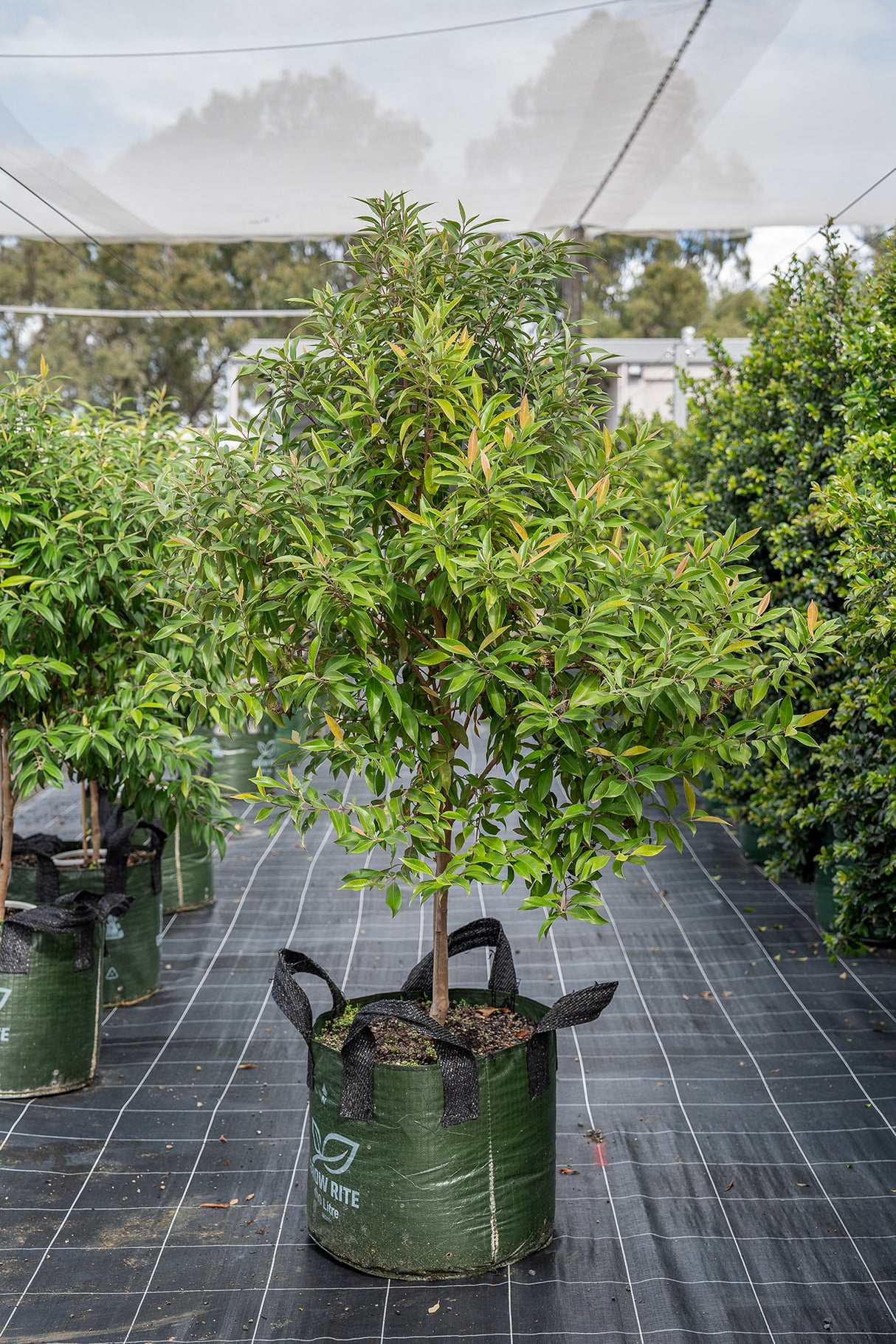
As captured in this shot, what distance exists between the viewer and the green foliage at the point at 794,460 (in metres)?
4.42

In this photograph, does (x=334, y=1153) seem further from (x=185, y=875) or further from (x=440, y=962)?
(x=185, y=875)

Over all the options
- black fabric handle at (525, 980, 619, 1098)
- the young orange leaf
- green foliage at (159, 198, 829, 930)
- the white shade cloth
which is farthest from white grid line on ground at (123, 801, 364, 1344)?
the white shade cloth

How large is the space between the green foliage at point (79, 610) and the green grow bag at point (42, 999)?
395 mm

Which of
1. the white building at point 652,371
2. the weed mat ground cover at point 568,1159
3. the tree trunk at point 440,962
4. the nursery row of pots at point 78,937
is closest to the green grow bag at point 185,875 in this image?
the nursery row of pots at point 78,937

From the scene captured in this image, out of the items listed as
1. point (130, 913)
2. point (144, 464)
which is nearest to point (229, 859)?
point (130, 913)

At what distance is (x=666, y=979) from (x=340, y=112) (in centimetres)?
428

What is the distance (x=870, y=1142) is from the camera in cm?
297

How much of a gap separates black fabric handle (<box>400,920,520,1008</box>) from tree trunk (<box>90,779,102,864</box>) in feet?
5.43

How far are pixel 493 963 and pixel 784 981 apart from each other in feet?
5.27

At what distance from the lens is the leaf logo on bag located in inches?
95.7

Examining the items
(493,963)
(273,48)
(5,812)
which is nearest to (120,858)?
(5,812)

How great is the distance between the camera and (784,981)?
4012mm

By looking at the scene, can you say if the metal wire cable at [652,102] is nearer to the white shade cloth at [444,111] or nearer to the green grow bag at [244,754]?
the white shade cloth at [444,111]

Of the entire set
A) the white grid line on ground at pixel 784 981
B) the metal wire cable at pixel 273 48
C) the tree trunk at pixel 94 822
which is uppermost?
the metal wire cable at pixel 273 48
